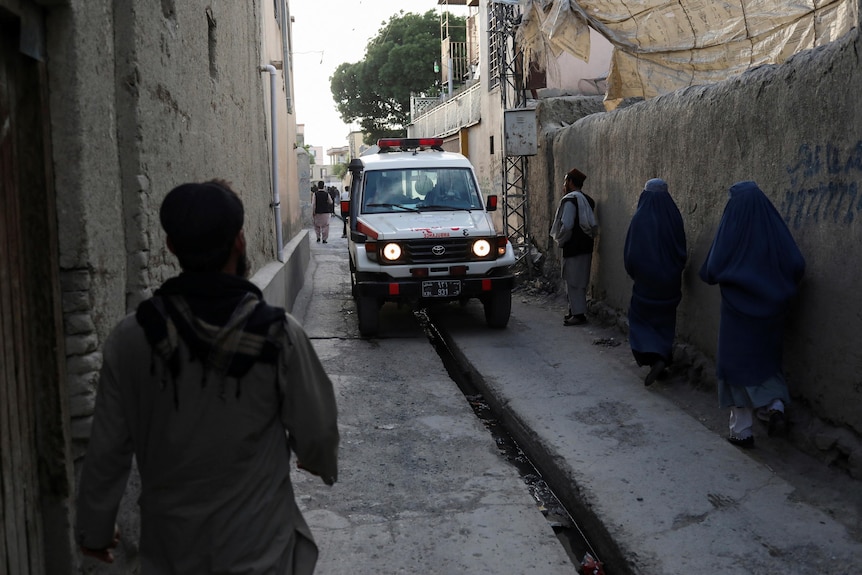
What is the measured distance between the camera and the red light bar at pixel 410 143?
10742 millimetres

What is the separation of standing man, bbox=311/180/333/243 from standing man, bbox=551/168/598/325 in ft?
38.8

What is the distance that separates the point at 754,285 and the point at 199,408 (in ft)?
12.1

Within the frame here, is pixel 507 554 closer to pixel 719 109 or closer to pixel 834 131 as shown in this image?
pixel 834 131

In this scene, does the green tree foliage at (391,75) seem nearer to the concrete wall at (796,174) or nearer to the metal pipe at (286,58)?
the metal pipe at (286,58)

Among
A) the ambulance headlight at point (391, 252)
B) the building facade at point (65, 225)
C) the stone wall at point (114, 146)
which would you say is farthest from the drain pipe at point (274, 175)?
the building facade at point (65, 225)

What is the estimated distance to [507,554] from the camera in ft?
12.4

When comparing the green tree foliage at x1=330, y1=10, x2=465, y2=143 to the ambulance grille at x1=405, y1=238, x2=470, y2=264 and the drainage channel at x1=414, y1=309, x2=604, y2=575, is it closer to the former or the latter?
the ambulance grille at x1=405, y1=238, x2=470, y2=264

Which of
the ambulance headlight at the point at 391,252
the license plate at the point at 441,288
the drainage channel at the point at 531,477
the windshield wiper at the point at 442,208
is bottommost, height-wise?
the drainage channel at the point at 531,477

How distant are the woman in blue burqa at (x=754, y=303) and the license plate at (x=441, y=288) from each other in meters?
4.05

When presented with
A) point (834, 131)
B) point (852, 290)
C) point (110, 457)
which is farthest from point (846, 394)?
point (110, 457)

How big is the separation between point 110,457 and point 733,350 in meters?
3.85

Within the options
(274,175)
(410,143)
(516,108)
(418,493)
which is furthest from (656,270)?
(516,108)

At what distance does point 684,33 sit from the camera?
937 centimetres

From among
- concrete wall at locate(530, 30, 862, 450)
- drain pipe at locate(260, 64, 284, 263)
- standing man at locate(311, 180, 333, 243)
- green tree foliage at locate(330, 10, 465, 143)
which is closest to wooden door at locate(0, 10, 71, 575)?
concrete wall at locate(530, 30, 862, 450)
